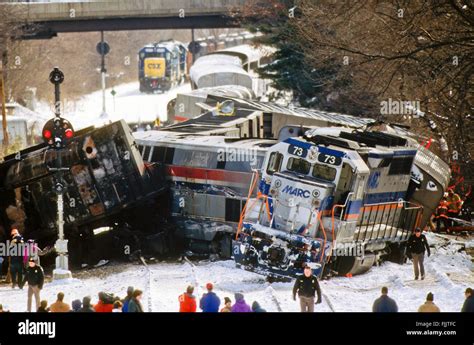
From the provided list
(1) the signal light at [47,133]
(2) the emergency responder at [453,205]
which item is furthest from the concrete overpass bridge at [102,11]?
(1) the signal light at [47,133]

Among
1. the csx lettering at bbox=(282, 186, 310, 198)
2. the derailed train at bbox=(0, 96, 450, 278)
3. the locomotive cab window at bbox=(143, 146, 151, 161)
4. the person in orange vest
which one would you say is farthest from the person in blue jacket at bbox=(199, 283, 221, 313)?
the person in orange vest

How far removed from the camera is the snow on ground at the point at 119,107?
76938 mm

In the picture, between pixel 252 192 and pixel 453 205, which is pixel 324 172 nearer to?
pixel 252 192

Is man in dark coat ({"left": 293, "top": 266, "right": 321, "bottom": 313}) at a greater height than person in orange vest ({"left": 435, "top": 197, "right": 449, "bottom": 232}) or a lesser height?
greater

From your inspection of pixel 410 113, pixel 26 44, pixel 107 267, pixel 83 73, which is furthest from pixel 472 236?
pixel 83 73

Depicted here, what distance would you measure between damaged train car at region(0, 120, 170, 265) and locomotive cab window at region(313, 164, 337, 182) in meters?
5.51

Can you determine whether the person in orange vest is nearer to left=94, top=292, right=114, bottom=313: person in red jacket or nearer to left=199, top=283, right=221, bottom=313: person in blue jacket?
left=199, top=283, right=221, bottom=313: person in blue jacket

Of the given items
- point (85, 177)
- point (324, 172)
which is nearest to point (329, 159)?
point (324, 172)

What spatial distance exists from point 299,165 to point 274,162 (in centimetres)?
70

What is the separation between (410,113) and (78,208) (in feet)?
43.3

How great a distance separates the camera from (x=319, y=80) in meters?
45.7

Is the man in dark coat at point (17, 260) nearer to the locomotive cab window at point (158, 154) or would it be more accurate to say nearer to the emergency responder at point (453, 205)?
the locomotive cab window at point (158, 154)
